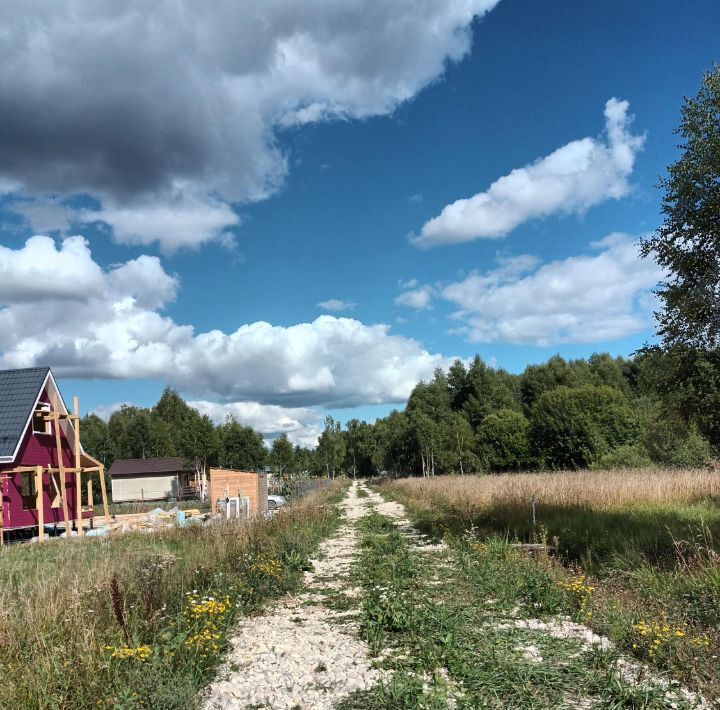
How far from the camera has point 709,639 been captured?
16.1 ft

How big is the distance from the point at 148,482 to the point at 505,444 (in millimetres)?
32996

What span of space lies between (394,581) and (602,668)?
4.03 m

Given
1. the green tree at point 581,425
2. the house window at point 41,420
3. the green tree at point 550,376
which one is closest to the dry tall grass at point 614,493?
the house window at point 41,420

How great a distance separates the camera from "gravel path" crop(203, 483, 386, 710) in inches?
183

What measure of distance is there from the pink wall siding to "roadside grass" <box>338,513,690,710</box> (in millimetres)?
15604

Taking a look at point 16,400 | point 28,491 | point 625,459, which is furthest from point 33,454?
point 625,459

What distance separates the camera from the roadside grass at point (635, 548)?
5.00 metres

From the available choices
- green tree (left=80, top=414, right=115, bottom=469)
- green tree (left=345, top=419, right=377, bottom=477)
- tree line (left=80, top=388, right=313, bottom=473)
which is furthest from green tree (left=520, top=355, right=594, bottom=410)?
green tree (left=80, top=414, right=115, bottom=469)

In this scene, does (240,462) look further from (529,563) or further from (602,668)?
(602,668)

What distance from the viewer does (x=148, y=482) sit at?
48406mm

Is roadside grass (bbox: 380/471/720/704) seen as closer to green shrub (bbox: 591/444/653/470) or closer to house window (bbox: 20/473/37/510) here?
green shrub (bbox: 591/444/653/470)

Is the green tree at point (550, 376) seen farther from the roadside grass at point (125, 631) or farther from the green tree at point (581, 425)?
the roadside grass at point (125, 631)

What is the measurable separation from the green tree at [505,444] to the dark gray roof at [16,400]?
39800mm

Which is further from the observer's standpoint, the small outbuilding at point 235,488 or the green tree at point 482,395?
the green tree at point 482,395
